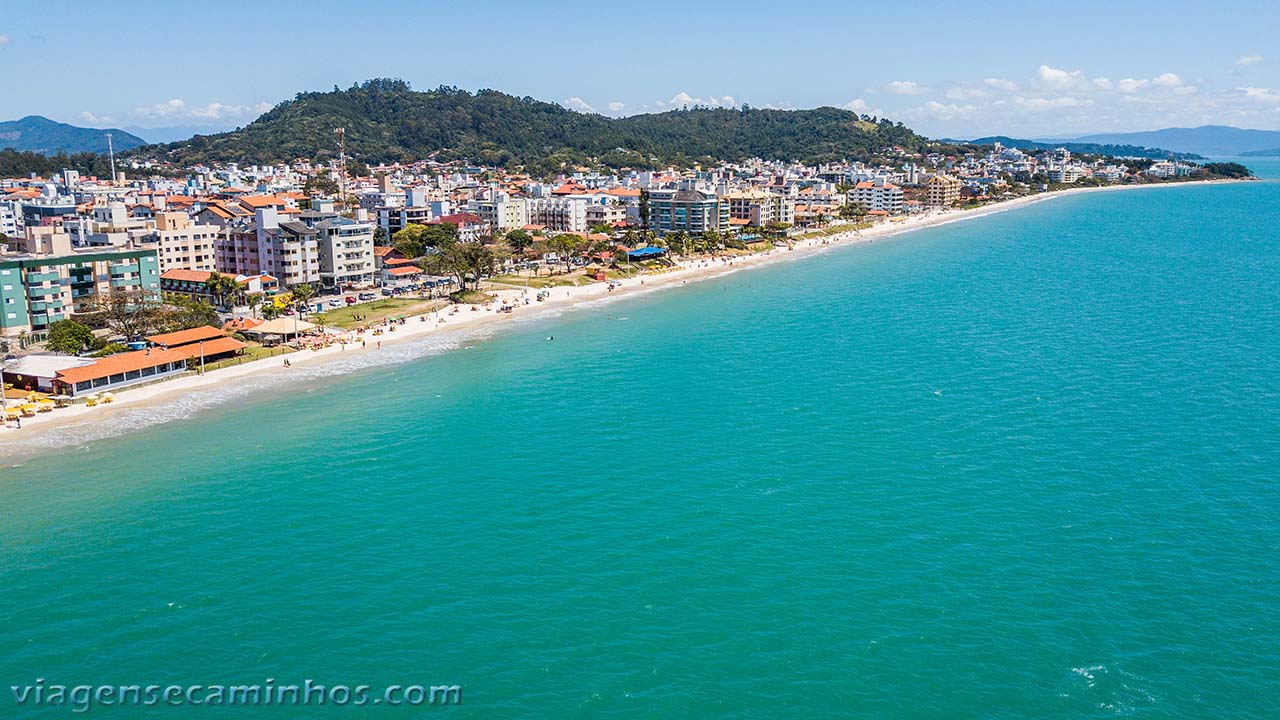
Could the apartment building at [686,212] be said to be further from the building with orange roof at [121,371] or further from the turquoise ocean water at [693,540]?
the building with orange roof at [121,371]

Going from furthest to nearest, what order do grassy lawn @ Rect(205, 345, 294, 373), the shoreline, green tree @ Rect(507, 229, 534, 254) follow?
green tree @ Rect(507, 229, 534, 254), grassy lawn @ Rect(205, 345, 294, 373), the shoreline

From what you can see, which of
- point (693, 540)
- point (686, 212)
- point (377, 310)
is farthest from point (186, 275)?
point (686, 212)

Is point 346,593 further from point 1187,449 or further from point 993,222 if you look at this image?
point 993,222

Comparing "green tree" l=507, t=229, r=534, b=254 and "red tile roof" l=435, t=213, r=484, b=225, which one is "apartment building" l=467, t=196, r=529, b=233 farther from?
"green tree" l=507, t=229, r=534, b=254

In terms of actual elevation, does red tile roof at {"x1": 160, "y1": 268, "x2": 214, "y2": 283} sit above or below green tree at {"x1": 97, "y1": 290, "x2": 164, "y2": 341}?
above

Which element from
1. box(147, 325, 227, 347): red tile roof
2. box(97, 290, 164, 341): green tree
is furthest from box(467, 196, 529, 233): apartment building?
box(147, 325, 227, 347): red tile roof

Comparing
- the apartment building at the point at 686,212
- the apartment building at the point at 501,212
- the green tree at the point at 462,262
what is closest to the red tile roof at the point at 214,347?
the green tree at the point at 462,262

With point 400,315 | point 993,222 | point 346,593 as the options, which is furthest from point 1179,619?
point 993,222

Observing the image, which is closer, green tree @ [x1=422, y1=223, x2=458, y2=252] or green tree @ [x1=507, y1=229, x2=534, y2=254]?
green tree @ [x1=422, y1=223, x2=458, y2=252]
